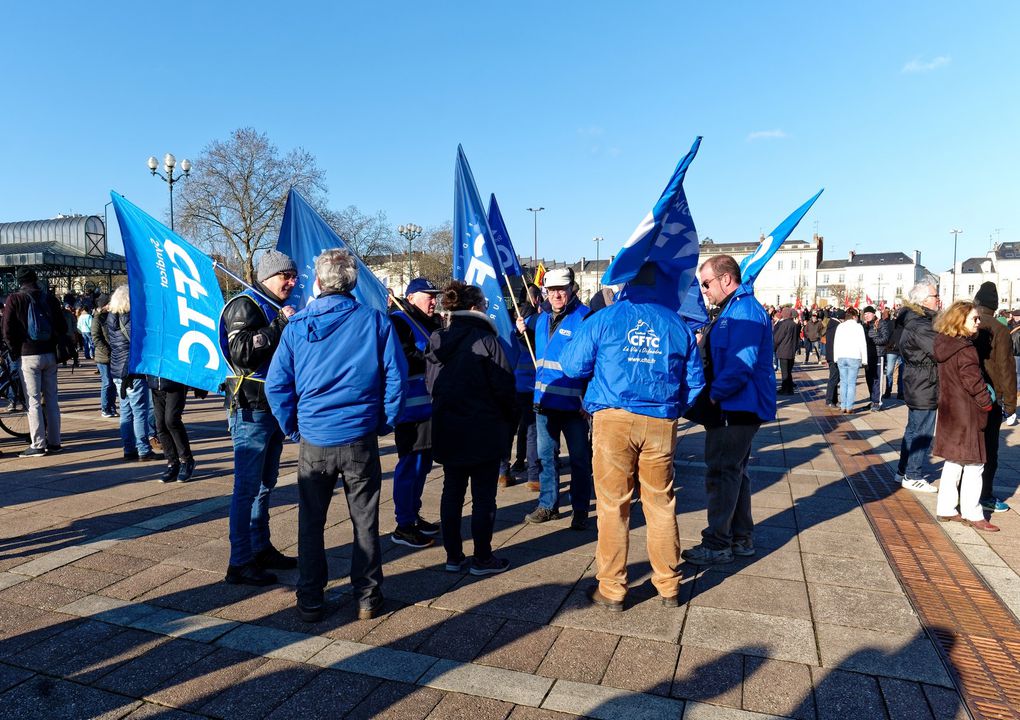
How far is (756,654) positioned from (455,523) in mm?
1826

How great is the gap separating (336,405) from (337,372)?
0.17 meters

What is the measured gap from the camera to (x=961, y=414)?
5.38 meters

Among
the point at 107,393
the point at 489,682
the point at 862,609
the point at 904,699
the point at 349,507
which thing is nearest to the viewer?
the point at 904,699

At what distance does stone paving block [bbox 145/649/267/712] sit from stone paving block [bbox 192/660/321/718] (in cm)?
3

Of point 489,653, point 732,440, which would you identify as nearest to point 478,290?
point 732,440

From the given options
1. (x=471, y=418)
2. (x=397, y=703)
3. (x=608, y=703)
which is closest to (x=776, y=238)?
(x=471, y=418)

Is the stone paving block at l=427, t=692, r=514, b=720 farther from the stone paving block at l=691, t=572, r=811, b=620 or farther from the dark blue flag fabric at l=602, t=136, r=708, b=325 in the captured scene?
the dark blue flag fabric at l=602, t=136, r=708, b=325

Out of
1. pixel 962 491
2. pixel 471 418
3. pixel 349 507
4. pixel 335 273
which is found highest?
pixel 335 273

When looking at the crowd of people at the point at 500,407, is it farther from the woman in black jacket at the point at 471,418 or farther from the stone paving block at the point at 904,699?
the stone paving block at the point at 904,699

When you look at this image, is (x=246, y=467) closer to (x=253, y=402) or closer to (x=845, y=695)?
(x=253, y=402)

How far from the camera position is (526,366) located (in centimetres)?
625

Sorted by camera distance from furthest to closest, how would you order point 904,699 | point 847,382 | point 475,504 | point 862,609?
point 847,382 < point 475,504 < point 862,609 < point 904,699

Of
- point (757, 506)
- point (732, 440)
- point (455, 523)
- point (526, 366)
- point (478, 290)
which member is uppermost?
point (478, 290)

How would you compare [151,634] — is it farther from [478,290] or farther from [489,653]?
[478,290]
